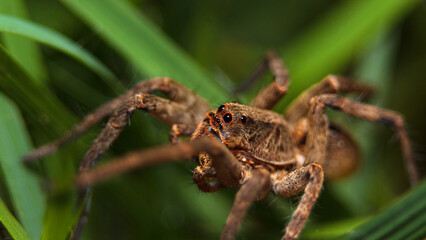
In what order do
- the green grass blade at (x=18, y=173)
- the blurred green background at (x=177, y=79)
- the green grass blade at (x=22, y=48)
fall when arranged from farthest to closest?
the green grass blade at (x=22, y=48) → the blurred green background at (x=177, y=79) → the green grass blade at (x=18, y=173)

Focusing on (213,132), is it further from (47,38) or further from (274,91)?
(47,38)

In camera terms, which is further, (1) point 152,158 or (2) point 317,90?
(2) point 317,90

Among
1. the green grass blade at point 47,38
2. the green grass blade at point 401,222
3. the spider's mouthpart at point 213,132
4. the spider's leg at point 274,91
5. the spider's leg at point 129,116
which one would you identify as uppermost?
the green grass blade at point 47,38

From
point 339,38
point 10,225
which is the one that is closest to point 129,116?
point 10,225

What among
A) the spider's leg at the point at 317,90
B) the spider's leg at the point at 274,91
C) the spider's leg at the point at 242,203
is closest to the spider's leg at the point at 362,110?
the spider's leg at the point at 317,90

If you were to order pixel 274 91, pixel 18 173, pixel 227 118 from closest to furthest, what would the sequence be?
pixel 18 173, pixel 227 118, pixel 274 91

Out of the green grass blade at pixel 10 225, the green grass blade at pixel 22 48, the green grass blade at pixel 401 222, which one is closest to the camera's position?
the green grass blade at pixel 10 225

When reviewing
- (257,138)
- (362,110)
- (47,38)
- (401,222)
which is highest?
(47,38)

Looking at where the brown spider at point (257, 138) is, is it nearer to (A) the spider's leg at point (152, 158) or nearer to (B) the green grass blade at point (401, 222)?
(A) the spider's leg at point (152, 158)
